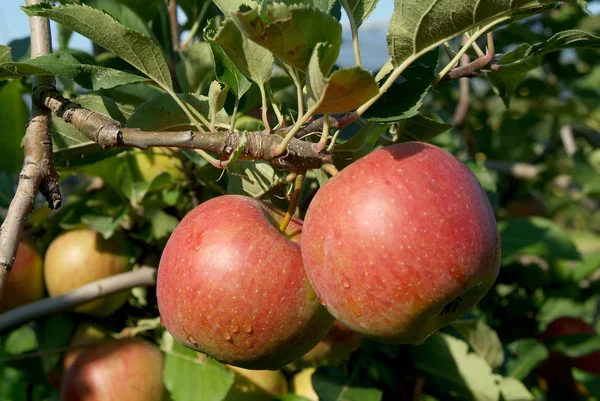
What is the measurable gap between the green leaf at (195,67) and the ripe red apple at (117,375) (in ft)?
1.73

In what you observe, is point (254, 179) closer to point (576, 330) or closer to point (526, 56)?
point (526, 56)

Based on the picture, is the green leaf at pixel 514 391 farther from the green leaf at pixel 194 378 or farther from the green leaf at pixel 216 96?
the green leaf at pixel 216 96

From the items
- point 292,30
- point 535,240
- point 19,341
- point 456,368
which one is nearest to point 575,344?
point 535,240

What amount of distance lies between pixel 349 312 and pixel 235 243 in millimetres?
150

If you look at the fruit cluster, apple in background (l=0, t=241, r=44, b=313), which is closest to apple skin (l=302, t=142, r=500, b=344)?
the fruit cluster

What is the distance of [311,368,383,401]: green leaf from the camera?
118 centimetres

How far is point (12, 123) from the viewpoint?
1.33 m

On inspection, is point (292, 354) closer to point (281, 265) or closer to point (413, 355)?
point (281, 265)

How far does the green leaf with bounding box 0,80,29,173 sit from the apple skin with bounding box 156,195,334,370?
74cm

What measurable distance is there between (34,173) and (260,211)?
0.88 ft

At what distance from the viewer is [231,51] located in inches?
28.7

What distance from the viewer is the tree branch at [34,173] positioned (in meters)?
0.66

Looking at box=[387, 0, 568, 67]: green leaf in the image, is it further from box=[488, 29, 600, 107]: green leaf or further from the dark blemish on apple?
the dark blemish on apple

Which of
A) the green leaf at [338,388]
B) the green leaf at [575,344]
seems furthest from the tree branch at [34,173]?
the green leaf at [575,344]
